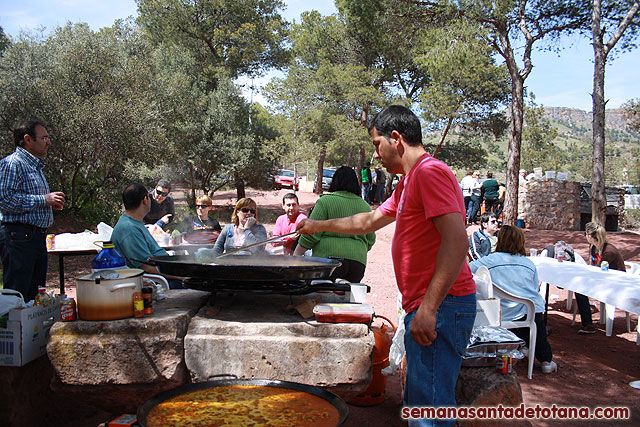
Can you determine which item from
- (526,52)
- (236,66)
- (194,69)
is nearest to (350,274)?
(526,52)

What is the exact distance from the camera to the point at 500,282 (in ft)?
15.1

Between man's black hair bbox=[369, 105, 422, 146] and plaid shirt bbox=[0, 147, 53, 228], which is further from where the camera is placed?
plaid shirt bbox=[0, 147, 53, 228]

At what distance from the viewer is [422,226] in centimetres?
196

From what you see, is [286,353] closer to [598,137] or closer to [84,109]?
[84,109]

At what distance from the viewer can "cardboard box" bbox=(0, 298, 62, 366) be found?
2.65m

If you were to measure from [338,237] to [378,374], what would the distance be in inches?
43.1

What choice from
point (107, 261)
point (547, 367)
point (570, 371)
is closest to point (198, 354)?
point (107, 261)

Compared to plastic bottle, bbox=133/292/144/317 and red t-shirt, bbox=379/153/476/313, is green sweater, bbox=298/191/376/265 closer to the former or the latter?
plastic bottle, bbox=133/292/144/317

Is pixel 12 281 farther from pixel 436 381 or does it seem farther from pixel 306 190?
pixel 306 190

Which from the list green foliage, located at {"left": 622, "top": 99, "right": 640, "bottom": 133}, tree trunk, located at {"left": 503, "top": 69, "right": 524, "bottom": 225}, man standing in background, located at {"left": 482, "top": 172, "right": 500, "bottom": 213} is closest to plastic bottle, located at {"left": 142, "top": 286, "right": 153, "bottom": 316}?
tree trunk, located at {"left": 503, "top": 69, "right": 524, "bottom": 225}

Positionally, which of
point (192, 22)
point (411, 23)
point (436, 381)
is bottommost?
point (436, 381)

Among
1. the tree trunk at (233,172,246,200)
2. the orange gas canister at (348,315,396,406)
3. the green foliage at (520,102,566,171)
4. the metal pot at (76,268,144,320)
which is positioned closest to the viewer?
the metal pot at (76,268,144,320)

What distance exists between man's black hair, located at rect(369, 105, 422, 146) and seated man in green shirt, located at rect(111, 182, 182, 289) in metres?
2.01

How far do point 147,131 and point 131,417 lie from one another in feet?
35.8
